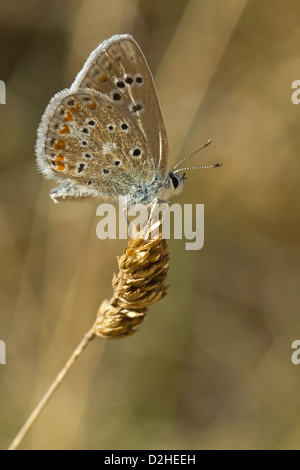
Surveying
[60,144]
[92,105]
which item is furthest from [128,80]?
[60,144]

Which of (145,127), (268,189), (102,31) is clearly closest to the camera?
(145,127)

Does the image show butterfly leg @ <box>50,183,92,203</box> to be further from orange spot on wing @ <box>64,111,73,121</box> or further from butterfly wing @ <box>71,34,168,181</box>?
butterfly wing @ <box>71,34,168,181</box>

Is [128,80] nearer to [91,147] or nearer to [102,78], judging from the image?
[102,78]

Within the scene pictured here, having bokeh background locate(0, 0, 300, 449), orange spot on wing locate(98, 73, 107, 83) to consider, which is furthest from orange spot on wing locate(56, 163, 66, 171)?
bokeh background locate(0, 0, 300, 449)

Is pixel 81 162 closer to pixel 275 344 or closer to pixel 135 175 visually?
pixel 135 175

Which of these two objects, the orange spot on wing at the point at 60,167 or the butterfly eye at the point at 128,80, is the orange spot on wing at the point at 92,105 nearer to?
the butterfly eye at the point at 128,80

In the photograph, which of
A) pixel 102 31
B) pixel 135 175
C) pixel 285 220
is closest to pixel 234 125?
pixel 285 220

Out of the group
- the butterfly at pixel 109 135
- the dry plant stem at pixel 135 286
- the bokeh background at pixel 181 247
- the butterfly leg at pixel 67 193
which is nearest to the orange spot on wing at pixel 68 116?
the butterfly at pixel 109 135
